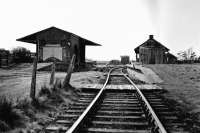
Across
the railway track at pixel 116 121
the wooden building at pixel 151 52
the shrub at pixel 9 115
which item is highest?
the wooden building at pixel 151 52

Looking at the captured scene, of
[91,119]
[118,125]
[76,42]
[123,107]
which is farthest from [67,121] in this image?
[76,42]

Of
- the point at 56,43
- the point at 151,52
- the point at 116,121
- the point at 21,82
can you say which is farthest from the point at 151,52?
the point at 116,121

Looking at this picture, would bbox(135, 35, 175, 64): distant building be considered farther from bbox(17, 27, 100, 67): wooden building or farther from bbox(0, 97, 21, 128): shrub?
bbox(0, 97, 21, 128): shrub

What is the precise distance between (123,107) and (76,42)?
23.2 m

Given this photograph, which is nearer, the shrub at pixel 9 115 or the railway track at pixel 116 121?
the railway track at pixel 116 121

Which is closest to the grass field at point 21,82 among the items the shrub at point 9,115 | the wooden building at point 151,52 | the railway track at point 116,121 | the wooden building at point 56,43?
the shrub at point 9,115

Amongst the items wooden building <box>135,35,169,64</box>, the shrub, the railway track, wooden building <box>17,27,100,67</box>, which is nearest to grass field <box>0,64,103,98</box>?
the shrub

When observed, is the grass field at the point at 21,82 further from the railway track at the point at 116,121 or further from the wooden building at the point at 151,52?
the wooden building at the point at 151,52

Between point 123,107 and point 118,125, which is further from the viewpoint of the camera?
point 123,107

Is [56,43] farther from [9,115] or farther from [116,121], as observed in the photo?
[116,121]

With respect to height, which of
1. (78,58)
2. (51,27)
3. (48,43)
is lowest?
(78,58)

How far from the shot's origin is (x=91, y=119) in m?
4.71

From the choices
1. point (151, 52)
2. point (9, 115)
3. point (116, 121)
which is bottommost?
point (116, 121)

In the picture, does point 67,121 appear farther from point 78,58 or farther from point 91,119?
point 78,58
